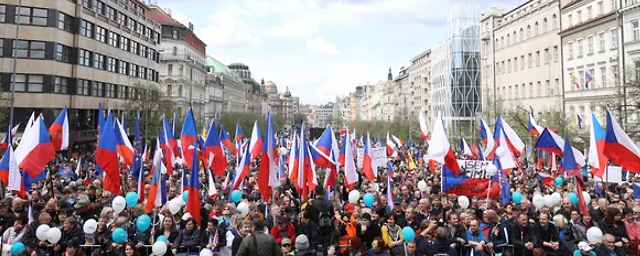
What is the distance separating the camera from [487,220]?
9469 millimetres

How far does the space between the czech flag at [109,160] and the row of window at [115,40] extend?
31.9m

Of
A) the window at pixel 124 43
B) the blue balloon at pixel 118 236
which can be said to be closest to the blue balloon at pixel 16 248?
the blue balloon at pixel 118 236

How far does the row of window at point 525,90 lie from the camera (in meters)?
47.3

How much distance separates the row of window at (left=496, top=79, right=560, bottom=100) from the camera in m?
47.3

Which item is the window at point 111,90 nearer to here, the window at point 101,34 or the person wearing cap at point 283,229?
the window at point 101,34

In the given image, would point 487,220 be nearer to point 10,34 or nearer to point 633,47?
point 633,47

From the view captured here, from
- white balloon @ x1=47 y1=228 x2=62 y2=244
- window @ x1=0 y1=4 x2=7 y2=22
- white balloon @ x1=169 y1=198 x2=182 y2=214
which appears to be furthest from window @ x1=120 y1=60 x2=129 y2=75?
white balloon @ x1=47 y1=228 x2=62 y2=244

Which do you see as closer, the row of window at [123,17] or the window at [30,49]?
the window at [30,49]

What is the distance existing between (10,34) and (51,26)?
109 inches

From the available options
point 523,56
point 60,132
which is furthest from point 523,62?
point 60,132

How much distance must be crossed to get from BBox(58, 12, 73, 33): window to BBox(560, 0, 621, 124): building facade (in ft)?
133

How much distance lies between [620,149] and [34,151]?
1473 centimetres

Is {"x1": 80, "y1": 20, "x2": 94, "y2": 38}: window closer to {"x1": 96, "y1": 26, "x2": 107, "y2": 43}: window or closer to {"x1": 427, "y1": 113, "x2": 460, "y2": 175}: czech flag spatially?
{"x1": 96, "y1": 26, "x2": 107, "y2": 43}: window

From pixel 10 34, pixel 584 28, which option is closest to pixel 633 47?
pixel 584 28
